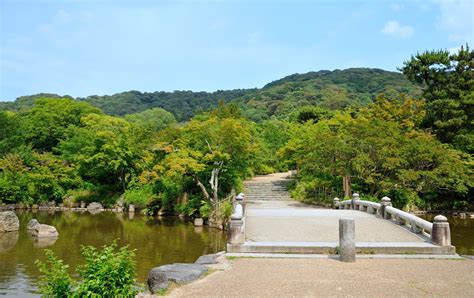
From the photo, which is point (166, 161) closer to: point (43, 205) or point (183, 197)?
point (183, 197)

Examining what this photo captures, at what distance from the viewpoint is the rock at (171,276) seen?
7449 millimetres

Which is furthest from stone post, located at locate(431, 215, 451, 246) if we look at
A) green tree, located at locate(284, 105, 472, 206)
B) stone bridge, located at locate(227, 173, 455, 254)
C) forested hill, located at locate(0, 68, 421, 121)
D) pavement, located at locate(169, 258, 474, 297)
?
forested hill, located at locate(0, 68, 421, 121)

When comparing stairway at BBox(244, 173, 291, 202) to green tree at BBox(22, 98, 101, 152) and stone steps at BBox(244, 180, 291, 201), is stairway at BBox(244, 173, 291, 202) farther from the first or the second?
green tree at BBox(22, 98, 101, 152)

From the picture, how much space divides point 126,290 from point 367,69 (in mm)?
126847

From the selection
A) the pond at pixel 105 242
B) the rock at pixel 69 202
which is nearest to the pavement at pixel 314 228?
the pond at pixel 105 242

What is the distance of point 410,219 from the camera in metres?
12.1

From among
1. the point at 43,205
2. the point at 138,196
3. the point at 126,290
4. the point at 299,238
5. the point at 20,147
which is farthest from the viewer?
the point at 20,147

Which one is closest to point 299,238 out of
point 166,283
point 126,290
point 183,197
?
point 166,283

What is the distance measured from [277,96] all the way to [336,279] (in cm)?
8765

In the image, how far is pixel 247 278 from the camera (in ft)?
24.7

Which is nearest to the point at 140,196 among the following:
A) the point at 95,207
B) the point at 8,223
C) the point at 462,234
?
the point at 95,207

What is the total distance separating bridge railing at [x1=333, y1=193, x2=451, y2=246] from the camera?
1027cm

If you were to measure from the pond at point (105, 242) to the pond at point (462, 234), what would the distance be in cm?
892

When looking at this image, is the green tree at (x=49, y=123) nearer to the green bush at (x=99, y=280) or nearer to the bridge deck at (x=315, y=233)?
the bridge deck at (x=315, y=233)
